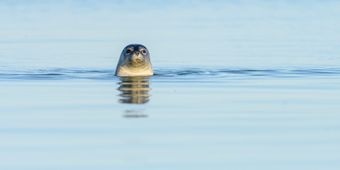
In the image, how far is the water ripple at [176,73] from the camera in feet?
70.5

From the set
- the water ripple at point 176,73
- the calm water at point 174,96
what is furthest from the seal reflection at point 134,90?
the water ripple at point 176,73

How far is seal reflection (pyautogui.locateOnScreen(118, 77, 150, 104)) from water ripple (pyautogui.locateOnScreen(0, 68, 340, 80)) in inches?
23.1

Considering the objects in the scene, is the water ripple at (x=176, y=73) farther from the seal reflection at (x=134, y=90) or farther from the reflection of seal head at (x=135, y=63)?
A: the seal reflection at (x=134, y=90)

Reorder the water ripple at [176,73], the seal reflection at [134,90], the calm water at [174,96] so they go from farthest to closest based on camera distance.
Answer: the water ripple at [176,73]
the seal reflection at [134,90]
the calm water at [174,96]

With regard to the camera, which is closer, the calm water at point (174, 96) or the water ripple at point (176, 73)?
the calm water at point (174, 96)

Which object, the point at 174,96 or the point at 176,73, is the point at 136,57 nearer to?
the point at 176,73

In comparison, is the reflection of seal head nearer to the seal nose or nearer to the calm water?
the seal nose

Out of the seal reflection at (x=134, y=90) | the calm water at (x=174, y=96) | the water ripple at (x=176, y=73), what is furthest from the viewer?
the water ripple at (x=176, y=73)

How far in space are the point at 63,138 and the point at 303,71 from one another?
864 cm

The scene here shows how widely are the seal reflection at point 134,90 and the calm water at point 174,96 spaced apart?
3 centimetres

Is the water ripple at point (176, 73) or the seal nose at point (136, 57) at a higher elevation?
the seal nose at point (136, 57)

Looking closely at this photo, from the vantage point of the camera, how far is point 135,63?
71.2 ft

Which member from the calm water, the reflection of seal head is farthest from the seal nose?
the calm water

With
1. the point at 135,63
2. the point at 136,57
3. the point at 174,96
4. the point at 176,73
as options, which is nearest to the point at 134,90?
the point at 174,96
